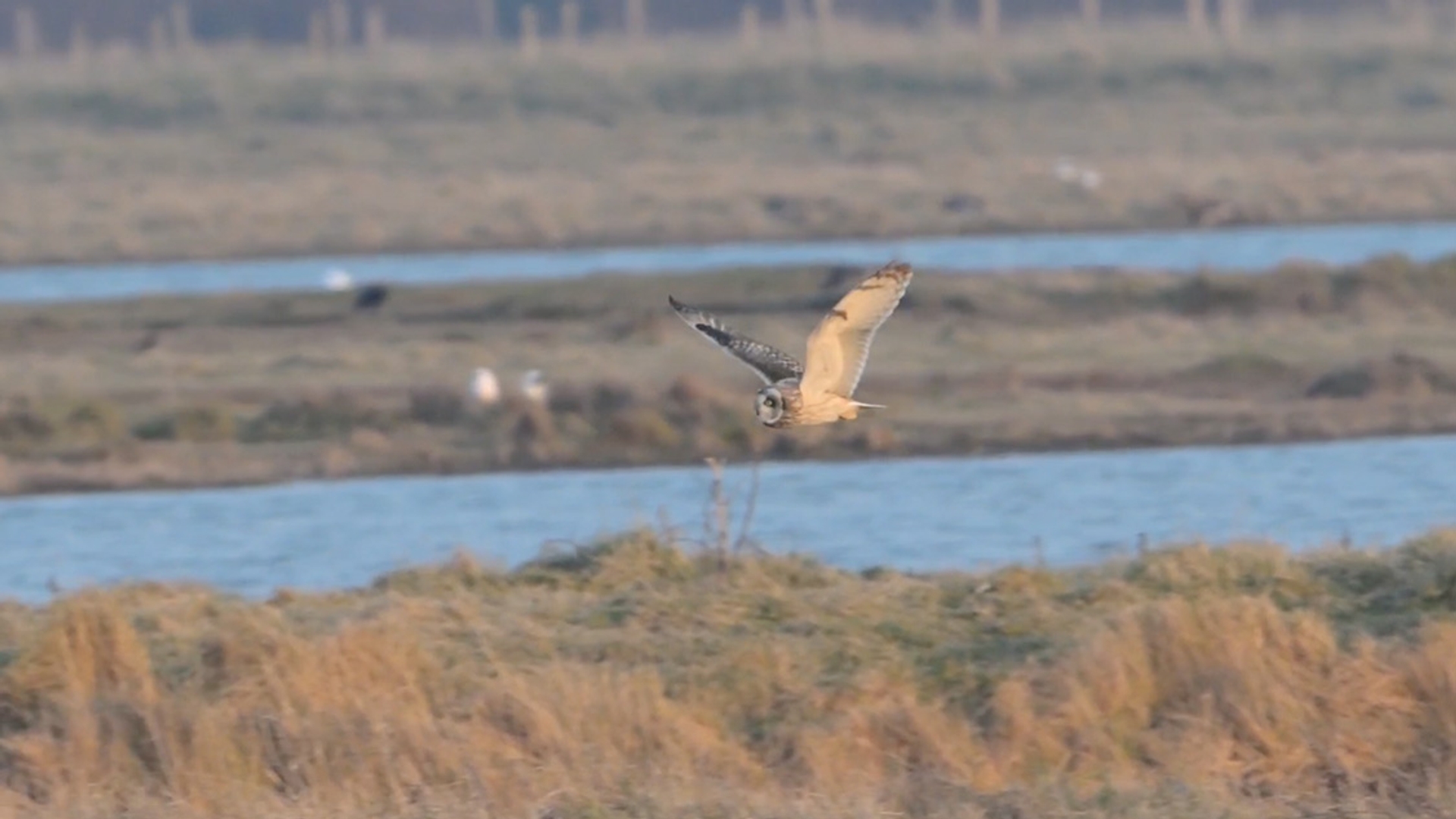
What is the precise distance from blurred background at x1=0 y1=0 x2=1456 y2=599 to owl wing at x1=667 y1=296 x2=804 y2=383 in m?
4.85

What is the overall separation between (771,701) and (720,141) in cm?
3286

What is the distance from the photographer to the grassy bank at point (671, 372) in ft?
62.3

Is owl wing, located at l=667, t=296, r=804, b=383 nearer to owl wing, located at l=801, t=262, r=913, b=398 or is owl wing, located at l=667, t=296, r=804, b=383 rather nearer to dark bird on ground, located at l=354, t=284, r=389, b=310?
owl wing, located at l=801, t=262, r=913, b=398

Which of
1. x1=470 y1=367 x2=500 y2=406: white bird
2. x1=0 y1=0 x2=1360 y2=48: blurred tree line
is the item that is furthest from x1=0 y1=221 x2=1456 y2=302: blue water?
x1=0 y1=0 x2=1360 y2=48: blurred tree line

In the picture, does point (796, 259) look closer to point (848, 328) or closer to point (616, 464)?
point (616, 464)

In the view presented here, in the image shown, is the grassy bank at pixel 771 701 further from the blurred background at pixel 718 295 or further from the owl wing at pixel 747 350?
the blurred background at pixel 718 295

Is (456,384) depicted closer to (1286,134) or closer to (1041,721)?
(1041,721)

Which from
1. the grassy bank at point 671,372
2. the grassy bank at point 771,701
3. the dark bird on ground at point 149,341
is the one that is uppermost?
the grassy bank at point 771,701

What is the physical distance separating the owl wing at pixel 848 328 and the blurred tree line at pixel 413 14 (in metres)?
59.7

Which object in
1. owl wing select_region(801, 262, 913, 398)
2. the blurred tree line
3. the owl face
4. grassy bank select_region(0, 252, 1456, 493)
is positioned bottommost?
the blurred tree line

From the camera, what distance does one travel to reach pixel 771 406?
835 cm

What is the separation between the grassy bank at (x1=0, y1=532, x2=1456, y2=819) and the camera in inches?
362

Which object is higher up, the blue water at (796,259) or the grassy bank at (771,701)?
the grassy bank at (771,701)

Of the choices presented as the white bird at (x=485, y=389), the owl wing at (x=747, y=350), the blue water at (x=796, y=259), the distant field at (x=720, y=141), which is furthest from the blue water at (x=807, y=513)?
the distant field at (x=720, y=141)
